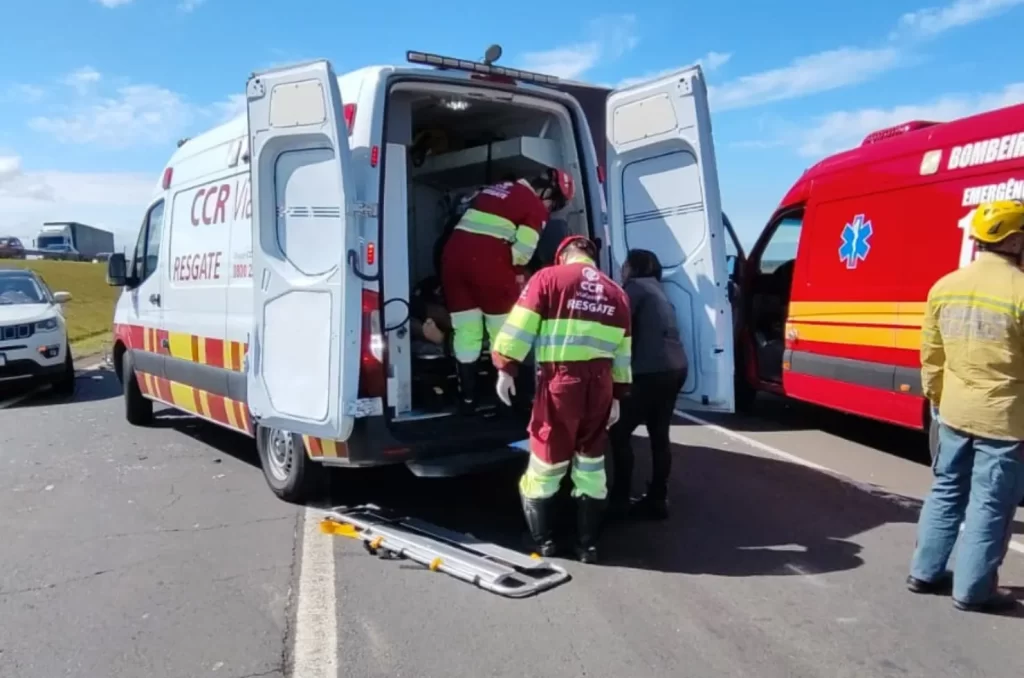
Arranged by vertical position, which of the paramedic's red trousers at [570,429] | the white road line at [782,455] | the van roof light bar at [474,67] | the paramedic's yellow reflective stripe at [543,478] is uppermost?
the van roof light bar at [474,67]

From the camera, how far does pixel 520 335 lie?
4.44 m

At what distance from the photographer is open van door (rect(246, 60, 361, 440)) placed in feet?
14.9

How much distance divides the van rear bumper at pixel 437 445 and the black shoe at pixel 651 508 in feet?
2.52

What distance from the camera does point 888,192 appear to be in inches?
265

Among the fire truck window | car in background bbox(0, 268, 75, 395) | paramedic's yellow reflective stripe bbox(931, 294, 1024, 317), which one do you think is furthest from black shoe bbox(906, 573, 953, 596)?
car in background bbox(0, 268, 75, 395)

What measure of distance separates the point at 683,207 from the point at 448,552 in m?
2.45

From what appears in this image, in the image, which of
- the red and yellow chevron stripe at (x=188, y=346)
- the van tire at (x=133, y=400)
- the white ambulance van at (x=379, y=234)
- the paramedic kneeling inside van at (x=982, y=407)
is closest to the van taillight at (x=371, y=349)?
the white ambulance van at (x=379, y=234)

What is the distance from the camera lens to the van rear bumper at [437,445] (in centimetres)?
469

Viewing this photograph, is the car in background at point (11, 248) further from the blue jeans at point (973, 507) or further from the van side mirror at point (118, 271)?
the blue jeans at point (973, 507)

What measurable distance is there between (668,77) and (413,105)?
5.27 ft

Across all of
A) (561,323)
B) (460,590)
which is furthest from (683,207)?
(460,590)

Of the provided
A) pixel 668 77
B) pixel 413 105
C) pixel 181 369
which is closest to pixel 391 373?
pixel 413 105

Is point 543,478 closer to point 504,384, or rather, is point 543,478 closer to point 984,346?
point 504,384

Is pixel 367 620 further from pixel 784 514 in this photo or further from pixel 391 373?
pixel 784 514
